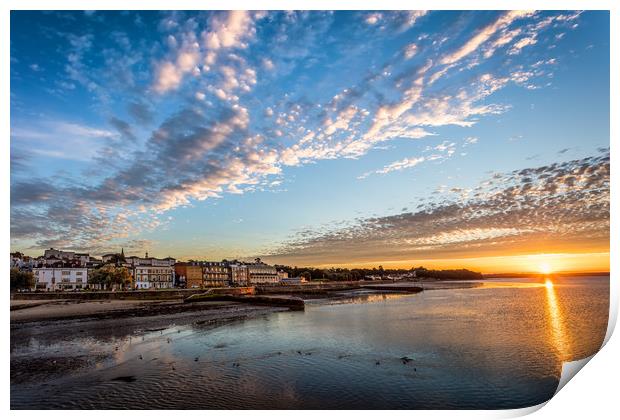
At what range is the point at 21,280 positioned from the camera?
3434 cm

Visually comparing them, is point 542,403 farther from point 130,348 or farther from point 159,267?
point 159,267

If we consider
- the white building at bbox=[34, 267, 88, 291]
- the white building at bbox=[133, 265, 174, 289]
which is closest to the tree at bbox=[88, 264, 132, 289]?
the white building at bbox=[34, 267, 88, 291]

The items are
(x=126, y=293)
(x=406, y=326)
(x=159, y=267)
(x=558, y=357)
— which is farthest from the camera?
(x=159, y=267)

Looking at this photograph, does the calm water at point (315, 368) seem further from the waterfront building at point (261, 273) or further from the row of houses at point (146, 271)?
the waterfront building at point (261, 273)

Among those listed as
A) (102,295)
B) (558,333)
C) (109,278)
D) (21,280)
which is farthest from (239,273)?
(558,333)

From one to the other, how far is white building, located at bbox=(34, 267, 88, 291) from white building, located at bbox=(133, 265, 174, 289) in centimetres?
866

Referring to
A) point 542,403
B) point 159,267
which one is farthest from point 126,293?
point 542,403

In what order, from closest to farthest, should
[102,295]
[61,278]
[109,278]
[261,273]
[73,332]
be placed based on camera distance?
1. [73,332]
2. [102,295]
3. [109,278]
4. [61,278]
5. [261,273]

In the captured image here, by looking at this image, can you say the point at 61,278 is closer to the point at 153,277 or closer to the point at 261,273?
the point at 153,277

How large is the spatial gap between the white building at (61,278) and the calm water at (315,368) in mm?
31004

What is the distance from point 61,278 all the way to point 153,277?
1334cm

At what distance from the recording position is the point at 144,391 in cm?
884

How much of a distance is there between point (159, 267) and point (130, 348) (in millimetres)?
45319

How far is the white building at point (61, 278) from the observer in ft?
132
